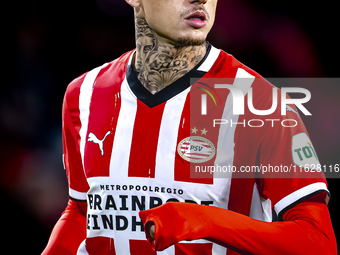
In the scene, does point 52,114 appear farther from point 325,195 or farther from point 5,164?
point 325,195

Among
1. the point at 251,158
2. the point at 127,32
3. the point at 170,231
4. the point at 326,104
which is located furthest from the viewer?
the point at 127,32

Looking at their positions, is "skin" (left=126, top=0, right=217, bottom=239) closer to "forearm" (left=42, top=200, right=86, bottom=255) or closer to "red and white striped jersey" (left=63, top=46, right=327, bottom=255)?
"red and white striped jersey" (left=63, top=46, right=327, bottom=255)

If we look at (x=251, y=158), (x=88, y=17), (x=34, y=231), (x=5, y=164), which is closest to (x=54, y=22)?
(x=88, y=17)

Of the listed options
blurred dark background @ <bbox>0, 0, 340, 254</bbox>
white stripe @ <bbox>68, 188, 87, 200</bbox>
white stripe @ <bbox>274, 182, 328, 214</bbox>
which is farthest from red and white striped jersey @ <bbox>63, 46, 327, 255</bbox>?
blurred dark background @ <bbox>0, 0, 340, 254</bbox>

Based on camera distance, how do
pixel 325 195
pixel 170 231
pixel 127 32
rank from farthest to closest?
1. pixel 127 32
2. pixel 325 195
3. pixel 170 231

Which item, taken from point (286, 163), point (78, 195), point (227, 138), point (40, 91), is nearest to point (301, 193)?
point (286, 163)

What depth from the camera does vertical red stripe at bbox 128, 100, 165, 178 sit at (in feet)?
3.92

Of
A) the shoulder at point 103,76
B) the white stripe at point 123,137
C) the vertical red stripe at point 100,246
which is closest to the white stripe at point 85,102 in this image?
the shoulder at point 103,76

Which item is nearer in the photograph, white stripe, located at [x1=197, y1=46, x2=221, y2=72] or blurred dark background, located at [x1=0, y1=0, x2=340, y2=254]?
white stripe, located at [x1=197, y1=46, x2=221, y2=72]

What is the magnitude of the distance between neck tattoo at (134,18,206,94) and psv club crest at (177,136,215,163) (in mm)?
224

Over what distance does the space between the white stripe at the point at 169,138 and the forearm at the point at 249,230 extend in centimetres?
24

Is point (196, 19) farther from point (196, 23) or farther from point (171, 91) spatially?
point (171, 91)

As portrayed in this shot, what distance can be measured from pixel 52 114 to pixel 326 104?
2.10 metres

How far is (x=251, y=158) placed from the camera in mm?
1128
